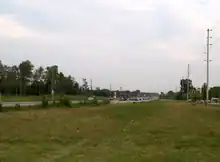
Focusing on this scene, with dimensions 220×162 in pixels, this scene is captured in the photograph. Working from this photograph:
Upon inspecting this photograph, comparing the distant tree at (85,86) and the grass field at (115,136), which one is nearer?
the grass field at (115,136)

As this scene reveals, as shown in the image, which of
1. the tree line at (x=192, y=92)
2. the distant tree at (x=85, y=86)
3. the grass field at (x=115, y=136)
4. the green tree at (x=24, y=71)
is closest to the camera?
the grass field at (x=115, y=136)

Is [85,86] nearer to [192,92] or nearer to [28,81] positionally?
[28,81]

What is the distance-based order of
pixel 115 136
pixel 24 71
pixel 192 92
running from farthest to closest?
1. pixel 24 71
2. pixel 192 92
3. pixel 115 136

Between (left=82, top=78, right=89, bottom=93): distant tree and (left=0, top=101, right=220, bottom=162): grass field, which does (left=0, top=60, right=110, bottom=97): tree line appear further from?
(left=0, top=101, right=220, bottom=162): grass field

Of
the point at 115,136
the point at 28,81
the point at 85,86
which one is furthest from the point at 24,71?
the point at 115,136

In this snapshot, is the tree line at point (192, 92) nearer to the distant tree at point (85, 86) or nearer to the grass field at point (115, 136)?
the distant tree at point (85, 86)

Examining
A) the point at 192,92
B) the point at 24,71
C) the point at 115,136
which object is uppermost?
the point at 24,71

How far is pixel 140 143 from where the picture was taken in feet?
64.2

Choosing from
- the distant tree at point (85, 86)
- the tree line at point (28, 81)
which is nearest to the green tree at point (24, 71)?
the tree line at point (28, 81)

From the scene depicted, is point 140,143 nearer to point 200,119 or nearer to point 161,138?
point 161,138

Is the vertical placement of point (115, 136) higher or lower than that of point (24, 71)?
lower

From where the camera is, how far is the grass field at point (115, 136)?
15.9m

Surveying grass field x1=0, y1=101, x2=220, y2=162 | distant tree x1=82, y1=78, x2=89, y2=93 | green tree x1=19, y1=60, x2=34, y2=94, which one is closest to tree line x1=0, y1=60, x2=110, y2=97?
green tree x1=19, y1=60, x2=34, y2=94

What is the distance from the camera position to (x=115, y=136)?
71.9ft
